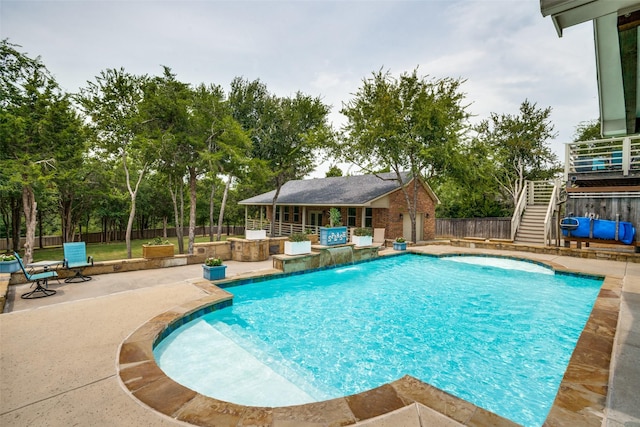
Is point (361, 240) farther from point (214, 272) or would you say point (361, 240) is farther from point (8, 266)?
point (8, 266)

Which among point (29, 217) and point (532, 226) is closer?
point (29, 217)

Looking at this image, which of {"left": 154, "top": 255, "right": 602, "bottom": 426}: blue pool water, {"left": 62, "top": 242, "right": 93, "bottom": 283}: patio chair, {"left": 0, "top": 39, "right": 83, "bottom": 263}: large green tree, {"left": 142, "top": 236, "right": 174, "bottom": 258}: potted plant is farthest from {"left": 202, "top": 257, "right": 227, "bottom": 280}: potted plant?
{"left": 0, "top": 39, "right": 83, "bottom": 263}: large green tree

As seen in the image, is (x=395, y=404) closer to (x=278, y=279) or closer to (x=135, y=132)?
(x=278, y=279)

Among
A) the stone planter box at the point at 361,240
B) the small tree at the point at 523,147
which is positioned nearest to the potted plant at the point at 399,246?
the stone planter box at the point at 361,240

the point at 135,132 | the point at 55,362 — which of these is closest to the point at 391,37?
the point at 55,362

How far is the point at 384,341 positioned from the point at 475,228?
1836cm

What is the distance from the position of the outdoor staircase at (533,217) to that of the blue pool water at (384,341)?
7.13m

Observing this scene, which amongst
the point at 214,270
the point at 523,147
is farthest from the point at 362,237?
the point at 523,147

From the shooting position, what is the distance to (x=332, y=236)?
1215cm

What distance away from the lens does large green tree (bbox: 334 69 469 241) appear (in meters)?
16.8

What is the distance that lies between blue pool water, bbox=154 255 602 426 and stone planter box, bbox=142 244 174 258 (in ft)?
11.1

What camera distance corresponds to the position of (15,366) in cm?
347

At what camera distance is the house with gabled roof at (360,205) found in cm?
1916

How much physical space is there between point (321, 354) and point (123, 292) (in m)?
5.10
